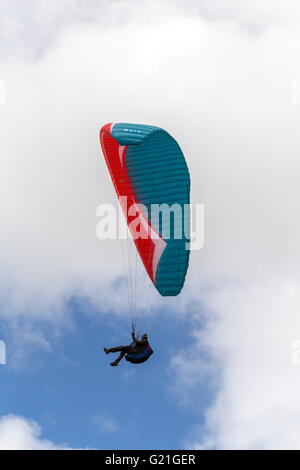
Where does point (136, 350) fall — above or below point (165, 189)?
below

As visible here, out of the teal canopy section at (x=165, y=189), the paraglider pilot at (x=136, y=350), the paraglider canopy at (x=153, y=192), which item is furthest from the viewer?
the teal canopy section at (x=165, y=189)

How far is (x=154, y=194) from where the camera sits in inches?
1005

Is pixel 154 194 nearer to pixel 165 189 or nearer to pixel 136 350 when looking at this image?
pixel 165 189

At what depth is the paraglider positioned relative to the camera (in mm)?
24422

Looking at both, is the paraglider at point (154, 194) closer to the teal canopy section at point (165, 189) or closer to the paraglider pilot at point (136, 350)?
the teal canopy section at point (165, 189)

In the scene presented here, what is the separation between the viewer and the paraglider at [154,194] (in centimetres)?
2442

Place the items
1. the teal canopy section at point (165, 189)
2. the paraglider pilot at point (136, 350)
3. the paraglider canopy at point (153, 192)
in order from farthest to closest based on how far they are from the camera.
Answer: the teal canopy section at point (165, 189) < the paraglider canopy at point (153, 192) < the paraglider pilot at point (136, 350)

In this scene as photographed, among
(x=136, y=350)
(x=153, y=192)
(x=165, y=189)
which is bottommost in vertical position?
(x=136, y=350)

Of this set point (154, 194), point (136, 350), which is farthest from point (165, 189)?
point (136, 350)

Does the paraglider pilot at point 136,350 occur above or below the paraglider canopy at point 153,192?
below

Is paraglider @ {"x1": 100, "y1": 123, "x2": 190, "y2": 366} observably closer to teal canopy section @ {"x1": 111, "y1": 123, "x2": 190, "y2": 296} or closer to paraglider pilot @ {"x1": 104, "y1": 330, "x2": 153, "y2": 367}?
teal canopy section @ {"x1": 111, "y1": 123, "x2": 190, "y2": 296}

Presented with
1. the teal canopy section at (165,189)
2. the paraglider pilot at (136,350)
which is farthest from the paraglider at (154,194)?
the paraglider pilot at (136,350)
